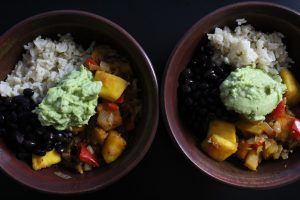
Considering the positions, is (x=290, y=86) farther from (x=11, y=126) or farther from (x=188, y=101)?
(x=11, y=126)

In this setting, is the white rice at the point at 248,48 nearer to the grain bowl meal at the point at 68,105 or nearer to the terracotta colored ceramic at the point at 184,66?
the terracotta colored ceramic at the point at 184,66

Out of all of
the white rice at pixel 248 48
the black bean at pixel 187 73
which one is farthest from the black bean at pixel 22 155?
the white rice at pixel 248 48

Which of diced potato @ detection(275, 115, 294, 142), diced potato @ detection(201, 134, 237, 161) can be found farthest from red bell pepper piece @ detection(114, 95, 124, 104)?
diced potato @ detection(275, 115, 294, 142)

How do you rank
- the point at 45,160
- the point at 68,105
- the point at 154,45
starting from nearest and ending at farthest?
the point at 68,105 → the point at 45,160 → the point at 154,45

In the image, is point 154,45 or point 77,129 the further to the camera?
point 154,45

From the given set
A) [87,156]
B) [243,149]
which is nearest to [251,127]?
[243,149]

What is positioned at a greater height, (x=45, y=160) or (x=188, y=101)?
(x=188, y=101)

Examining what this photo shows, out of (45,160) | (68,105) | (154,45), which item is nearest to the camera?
(68,105)
